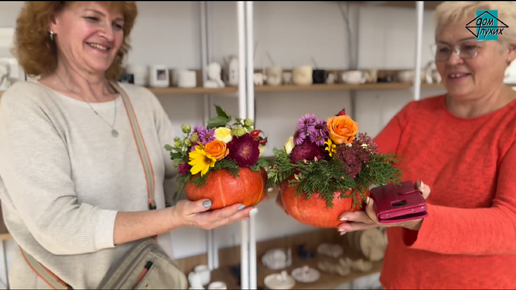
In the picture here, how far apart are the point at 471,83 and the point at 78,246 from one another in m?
1.10

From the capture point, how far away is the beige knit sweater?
3.00 feet

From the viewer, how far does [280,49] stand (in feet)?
7.00

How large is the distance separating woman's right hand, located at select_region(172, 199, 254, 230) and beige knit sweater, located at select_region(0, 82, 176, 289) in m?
0.19

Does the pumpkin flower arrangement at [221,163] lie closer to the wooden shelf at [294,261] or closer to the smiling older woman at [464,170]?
the smiling older woman at [464,170]

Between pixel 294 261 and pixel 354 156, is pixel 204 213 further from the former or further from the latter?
pixel 294 261

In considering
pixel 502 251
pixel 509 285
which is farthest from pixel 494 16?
pixel 509 285

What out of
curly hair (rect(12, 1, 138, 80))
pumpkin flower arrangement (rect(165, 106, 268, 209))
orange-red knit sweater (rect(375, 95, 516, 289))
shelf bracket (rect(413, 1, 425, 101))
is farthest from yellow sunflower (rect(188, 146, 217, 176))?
shelf bracket (rect(413, 1, 425, 101))

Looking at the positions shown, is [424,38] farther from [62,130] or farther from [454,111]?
[62,130]

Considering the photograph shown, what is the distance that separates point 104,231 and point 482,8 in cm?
113

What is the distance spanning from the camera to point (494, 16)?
956 mm

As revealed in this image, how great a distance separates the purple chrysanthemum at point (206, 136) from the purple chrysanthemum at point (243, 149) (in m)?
0.04

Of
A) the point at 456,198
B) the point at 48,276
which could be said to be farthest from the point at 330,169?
the point at 48,276

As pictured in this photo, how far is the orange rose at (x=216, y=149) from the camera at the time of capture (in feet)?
2.66

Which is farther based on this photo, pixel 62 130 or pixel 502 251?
pixel 62 130
